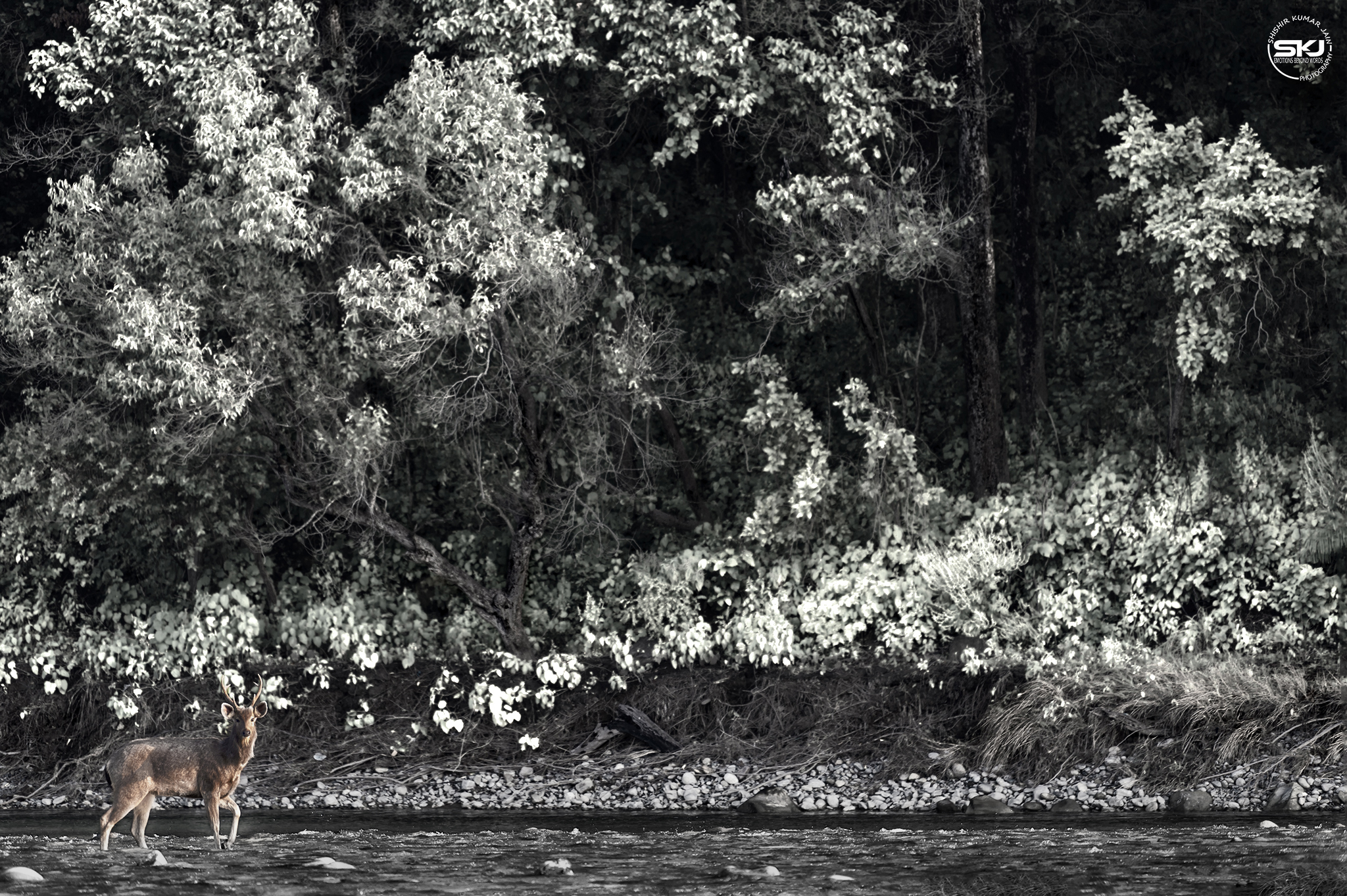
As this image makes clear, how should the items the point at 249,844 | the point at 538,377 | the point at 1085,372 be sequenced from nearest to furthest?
the point at 249,844
the point at 538,377
the point at 1085,372

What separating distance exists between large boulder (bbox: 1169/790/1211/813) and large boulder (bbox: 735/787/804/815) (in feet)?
11.8

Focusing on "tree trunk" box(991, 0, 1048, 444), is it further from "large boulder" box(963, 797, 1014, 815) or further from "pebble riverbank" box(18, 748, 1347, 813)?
"large boulder" box(963, 797, 1014, 815)

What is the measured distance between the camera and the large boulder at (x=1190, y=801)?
1659 cm

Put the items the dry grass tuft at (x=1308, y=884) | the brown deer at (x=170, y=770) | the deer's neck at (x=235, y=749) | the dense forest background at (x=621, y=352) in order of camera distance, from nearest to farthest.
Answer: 1. the dry grass tuft at (x=1308, y=884)
2. the deer's neck at (x=235, y=749)
3. the brown deer at (x=170, y=770)
4. the dense forest background at (x=621, y=352)

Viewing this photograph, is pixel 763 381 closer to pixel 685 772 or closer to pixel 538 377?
pixel 538 377

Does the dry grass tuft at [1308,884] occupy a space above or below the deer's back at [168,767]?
below

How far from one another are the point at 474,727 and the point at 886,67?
9192 millimetres

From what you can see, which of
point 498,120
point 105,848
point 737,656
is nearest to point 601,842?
point 105,848

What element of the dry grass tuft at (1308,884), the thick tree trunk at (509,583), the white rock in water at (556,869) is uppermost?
the thick tree trunk at (509,583)

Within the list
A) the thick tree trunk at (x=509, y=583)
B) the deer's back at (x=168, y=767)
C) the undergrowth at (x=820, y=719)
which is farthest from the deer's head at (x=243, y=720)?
the thick tree trunk at (x=509, y=583)

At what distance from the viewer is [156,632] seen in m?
21.7

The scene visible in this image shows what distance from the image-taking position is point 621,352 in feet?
67.9
